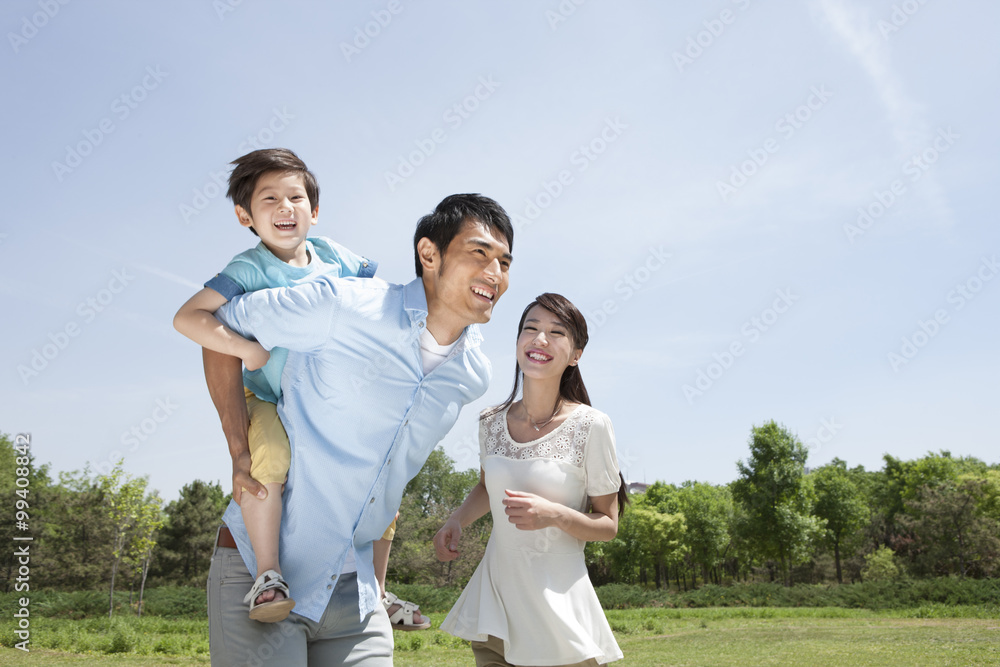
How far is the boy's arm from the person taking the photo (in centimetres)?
218

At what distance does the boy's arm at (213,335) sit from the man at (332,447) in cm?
4

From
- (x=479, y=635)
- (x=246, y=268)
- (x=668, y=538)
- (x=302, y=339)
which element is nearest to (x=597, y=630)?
(x=479, y=635)

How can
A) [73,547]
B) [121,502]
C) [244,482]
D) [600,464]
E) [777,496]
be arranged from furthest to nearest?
[777,496] < [73,547] < [121,502] < [600,464] < [244,482]

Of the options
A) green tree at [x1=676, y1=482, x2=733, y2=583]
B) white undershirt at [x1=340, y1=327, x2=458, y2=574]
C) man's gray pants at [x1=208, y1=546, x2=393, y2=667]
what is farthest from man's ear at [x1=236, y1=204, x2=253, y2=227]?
green tree at [x1=676, y1=482, x2=733, y2=583]

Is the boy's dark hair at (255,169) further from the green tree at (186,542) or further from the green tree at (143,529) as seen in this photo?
the green tree at (186,542)

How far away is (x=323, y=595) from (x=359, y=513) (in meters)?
0.27

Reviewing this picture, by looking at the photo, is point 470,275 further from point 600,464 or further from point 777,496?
point 777,496

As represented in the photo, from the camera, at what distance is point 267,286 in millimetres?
2467

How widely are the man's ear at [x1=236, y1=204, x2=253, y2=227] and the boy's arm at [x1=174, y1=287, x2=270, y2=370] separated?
0.57m

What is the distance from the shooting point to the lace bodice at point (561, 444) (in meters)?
3.14

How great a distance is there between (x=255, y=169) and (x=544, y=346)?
148 centimetres

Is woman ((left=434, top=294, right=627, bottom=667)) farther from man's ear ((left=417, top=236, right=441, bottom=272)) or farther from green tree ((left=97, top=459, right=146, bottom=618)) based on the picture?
green tree ((left=97, top=459, right=146, bottom=618))

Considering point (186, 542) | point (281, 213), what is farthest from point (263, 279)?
point (186, 542)

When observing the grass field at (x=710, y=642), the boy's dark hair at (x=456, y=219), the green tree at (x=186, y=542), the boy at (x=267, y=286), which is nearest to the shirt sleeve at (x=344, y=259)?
the boy at (x=267, y=286)
